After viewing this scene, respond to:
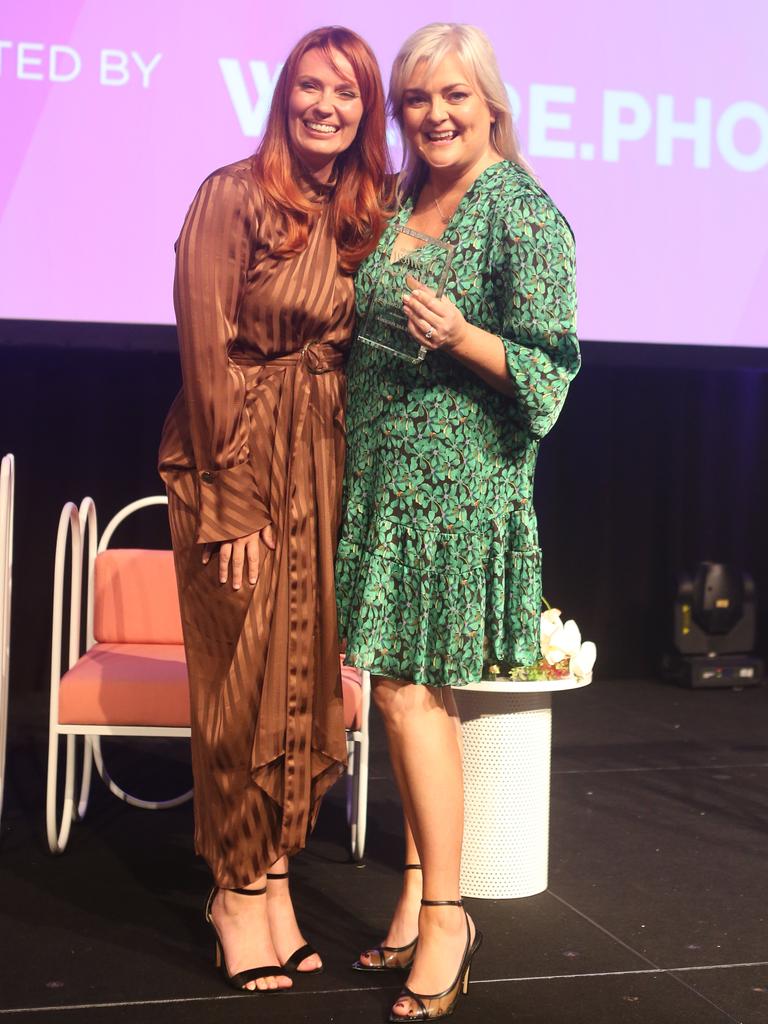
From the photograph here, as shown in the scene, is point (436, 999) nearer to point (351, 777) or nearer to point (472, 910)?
point (472, 910)

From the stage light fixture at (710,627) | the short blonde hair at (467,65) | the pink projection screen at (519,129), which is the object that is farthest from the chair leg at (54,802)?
the stage light fixture at (710,627)

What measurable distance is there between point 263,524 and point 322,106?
637mm

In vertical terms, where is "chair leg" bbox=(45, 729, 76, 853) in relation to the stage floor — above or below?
above

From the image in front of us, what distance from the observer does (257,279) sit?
2.03 metres

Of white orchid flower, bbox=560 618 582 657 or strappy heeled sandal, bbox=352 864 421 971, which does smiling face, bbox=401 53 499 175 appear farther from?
strappy heeled sandal, bbox=352 864 421 971

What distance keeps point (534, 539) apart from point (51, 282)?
2.52m

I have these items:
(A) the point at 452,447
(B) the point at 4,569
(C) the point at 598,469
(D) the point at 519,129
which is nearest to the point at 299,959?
(A) the point at 452,447

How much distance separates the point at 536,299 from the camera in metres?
1.91

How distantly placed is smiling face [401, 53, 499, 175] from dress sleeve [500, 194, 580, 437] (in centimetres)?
12

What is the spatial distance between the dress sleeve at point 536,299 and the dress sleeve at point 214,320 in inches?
15.7

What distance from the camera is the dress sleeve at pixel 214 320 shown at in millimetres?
1969

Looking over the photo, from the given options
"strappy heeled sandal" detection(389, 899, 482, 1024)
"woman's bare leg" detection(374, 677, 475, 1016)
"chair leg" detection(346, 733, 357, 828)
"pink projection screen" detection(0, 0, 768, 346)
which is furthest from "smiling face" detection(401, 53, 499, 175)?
"pink projection screen" detection(0, 0, 768, 346)

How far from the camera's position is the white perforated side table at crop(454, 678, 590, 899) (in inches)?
102

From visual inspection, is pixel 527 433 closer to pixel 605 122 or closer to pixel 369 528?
pixel 369 528
